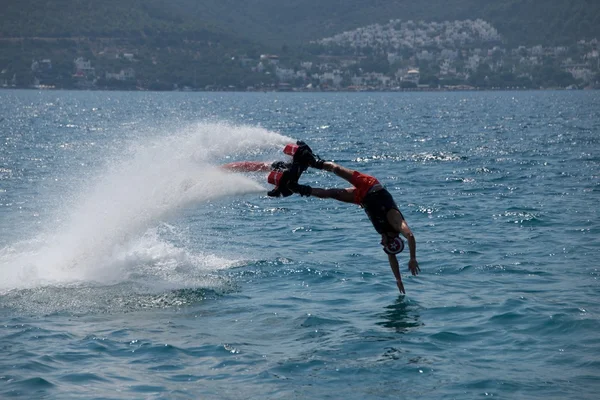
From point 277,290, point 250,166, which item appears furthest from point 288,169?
point 277,290

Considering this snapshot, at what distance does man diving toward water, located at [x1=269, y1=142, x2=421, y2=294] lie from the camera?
17.6 m

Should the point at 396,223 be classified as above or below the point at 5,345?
above

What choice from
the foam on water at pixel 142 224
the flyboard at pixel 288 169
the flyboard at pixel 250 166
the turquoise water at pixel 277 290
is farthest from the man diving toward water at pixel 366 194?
the foam on water at pixel 142 224

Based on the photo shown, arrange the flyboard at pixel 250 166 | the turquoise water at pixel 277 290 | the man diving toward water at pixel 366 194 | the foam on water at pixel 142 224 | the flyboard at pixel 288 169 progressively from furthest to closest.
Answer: the foam on water at pixel 142 224, the flyboard at pixel 250 166, the flyboard at pixel 288 169, the man diving toward water at pixel 366 194, the turquoise water at pixel 277 290

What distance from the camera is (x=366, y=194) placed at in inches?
696

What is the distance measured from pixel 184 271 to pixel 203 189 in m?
2.00

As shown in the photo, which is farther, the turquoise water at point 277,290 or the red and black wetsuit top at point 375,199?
the red and black wetsuit top at point 375,199

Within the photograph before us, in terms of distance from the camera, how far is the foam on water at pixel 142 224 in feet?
63.6

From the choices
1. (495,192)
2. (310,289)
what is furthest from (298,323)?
(495,192)

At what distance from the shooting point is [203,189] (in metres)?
20.6

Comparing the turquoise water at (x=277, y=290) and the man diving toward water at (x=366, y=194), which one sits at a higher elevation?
the man diving toward water at (x=366, y=194)

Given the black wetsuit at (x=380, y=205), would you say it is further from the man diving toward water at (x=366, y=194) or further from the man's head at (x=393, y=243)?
the man's head at (x=393, y=243)

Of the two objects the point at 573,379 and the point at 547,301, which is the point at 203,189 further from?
the point at 573,379

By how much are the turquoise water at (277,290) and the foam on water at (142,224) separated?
5cm
